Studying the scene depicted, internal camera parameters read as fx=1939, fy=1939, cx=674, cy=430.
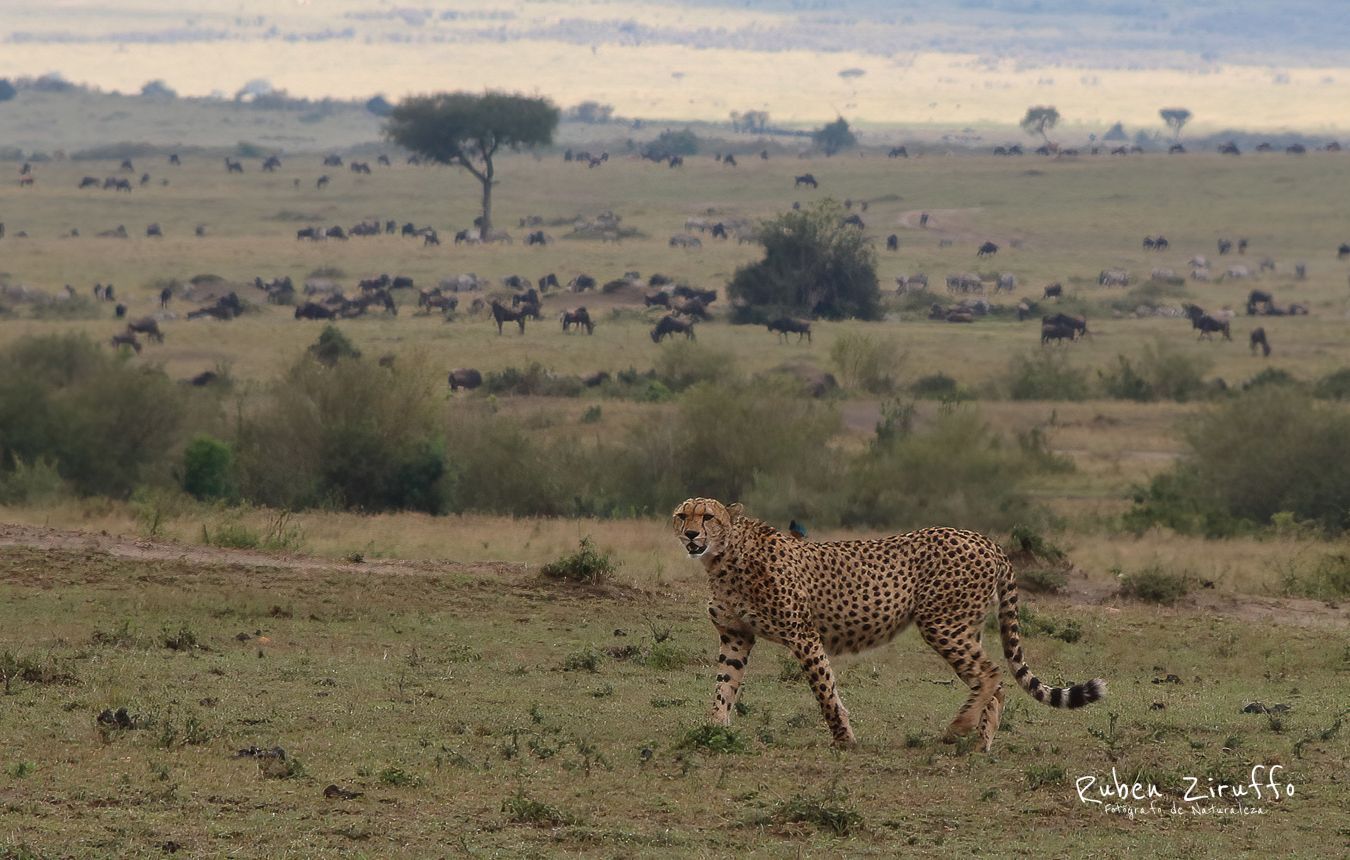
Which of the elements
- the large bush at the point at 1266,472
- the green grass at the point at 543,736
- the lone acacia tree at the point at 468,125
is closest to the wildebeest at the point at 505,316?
the large bush at the point at 1266,472

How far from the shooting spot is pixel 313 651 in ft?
46.9

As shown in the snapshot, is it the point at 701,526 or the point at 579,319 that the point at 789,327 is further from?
the point at 701,526

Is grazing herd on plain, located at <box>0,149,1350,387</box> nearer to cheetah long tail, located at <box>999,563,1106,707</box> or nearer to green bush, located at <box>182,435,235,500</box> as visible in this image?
green bush, located at <box>182,435,235,500</box>

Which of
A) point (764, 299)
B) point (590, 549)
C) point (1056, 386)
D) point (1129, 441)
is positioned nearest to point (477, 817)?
point (590, 549)

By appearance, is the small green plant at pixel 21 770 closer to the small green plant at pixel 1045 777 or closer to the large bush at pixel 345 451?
the small green plant at pixel 1045 777

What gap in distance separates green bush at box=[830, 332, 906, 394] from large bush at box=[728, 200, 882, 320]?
48.8 feet

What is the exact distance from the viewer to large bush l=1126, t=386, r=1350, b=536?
29.8m

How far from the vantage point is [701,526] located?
402 inches

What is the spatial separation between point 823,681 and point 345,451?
18962 mm

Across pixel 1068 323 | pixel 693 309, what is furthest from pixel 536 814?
pixel 693 309

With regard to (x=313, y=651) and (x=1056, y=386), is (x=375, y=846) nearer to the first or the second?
(x=313, y=651)

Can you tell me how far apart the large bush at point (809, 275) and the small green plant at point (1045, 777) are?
52322mm

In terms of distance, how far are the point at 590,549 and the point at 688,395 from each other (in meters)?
13.3

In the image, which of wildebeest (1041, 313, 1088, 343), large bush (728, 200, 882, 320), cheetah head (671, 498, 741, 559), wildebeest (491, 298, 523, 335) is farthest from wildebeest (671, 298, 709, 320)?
cheetah head (671, 498, 741, 559)
